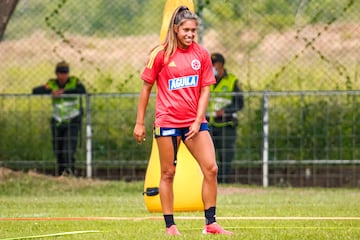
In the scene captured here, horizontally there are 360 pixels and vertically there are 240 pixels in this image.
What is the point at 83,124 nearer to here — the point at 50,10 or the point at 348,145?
the point at 50,10

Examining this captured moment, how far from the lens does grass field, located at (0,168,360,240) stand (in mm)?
8648

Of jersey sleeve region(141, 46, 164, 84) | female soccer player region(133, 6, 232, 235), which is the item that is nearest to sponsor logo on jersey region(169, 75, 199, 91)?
female soccer player region(133, 6, 232, 235)

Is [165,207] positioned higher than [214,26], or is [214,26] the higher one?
[214,26]

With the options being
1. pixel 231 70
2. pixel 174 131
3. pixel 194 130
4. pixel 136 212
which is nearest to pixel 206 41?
pixel 231 70

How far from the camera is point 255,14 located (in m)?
18.1

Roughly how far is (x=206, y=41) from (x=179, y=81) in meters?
10.1

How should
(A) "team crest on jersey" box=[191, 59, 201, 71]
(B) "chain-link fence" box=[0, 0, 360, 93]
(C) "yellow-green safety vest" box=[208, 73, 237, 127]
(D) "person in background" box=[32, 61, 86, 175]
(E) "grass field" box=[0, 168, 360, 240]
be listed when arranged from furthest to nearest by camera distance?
1. (B) "chain-link fence" box=[0, 0, 360, 93]
2. (D) "person in background" box=[32, 61, 86, 175]
3. (C) "yellow-green safety vest" box=[208, 73, 237, 127]
4. (E) "grass field" box=[0, 168, 360, 240]
5. (A) "team crest on jersey" box=[191, 59, 201, 71]

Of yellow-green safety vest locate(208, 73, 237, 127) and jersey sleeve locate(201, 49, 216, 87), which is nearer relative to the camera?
jersey sleeve locate(201, 49, 216, 87)

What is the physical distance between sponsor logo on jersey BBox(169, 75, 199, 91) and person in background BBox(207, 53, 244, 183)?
7264 millimetres

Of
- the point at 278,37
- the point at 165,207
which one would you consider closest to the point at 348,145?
the point at 278,37

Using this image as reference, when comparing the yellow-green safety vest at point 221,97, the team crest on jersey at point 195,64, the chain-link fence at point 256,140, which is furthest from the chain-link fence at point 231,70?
the team crest on jersey at point 195,64

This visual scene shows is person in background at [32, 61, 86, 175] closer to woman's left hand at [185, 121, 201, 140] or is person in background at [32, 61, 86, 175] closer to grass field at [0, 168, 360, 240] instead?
grass field at [0, 168, 360, 240]

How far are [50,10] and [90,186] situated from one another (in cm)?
413

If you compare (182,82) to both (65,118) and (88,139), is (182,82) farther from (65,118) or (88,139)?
(65,118)
